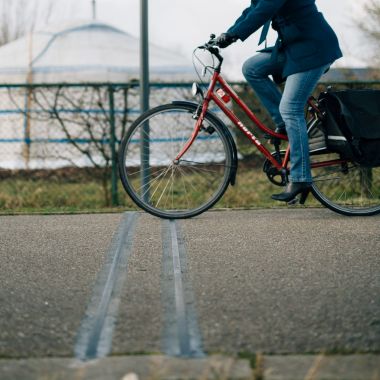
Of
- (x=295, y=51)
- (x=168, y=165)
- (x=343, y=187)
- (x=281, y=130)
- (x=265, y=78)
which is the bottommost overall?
(x=343, y=187)

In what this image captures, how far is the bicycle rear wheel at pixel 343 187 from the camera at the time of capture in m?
4.28

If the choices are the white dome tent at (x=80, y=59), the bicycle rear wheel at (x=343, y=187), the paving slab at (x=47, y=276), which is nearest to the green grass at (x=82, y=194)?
the bicycle rear wheel at (x=343, y=187)

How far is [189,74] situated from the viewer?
1240cm

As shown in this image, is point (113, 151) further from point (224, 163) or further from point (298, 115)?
point (298, 115)

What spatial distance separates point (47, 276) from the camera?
2980mm

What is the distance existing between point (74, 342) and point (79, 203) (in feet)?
13.7

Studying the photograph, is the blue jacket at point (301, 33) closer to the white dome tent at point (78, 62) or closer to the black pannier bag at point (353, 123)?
the black pannier bag at point (353, 123)

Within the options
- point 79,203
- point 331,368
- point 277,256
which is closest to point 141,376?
point 331,368

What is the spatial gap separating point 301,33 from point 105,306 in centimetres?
211

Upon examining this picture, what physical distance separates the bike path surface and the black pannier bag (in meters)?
0.41

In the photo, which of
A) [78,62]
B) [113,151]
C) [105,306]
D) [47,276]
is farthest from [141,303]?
[78,62]

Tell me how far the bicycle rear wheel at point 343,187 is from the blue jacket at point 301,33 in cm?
43

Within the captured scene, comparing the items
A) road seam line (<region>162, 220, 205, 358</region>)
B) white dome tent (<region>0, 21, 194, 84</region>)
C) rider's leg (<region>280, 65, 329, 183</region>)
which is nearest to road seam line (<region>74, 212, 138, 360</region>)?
road seam line (<region>162, 220, 205, 358</region>)

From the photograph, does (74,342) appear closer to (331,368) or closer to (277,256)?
(331,368)
